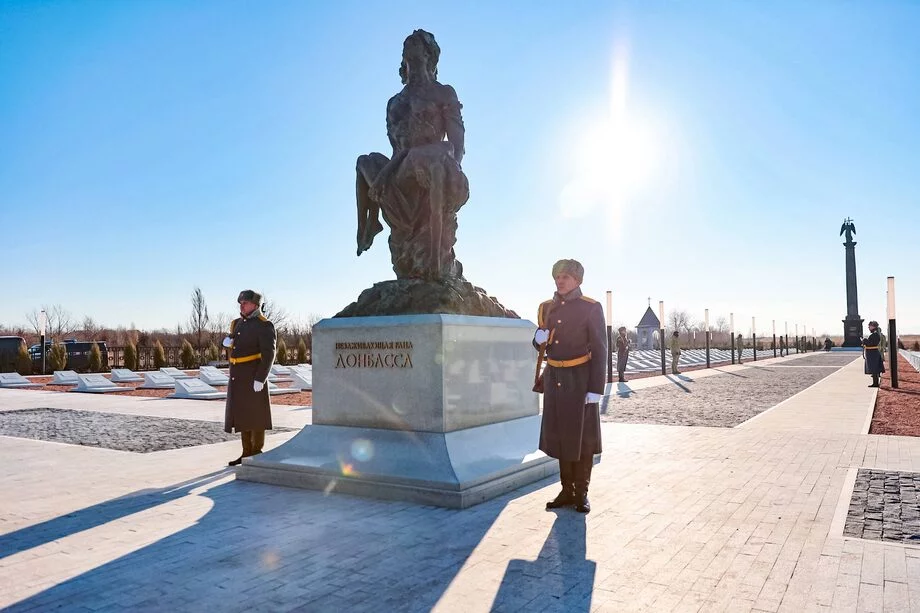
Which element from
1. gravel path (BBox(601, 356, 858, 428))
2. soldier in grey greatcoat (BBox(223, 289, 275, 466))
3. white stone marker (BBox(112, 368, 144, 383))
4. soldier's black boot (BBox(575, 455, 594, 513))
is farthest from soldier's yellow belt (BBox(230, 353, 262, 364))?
white stone marker (BBox(112, 368, 144, 383))

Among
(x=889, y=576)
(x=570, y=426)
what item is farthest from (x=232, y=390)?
(x=889, y=576)

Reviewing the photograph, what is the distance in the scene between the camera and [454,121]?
755 centimetres

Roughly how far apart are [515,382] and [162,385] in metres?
18.6

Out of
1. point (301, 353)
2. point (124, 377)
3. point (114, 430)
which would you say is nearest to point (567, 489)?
point (114, 430)

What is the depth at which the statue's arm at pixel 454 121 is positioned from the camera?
7.53 meters

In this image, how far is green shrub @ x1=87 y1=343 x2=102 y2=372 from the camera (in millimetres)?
30891

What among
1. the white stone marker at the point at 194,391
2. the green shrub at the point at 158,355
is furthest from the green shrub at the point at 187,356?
the white stone marker at the point at 194,391

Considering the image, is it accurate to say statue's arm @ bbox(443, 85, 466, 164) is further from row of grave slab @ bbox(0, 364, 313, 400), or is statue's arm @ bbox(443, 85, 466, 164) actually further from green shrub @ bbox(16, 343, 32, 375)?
green shrub @ bbox(16, 343, 32, 375)

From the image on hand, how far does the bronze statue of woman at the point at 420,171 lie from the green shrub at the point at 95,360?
2879cm

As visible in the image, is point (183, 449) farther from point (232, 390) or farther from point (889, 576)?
point (889, 576)

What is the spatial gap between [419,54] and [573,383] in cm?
473

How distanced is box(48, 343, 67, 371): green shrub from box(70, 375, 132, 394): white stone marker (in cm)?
1010

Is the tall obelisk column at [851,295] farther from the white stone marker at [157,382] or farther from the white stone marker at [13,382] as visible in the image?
the white stone marker at [13,382]

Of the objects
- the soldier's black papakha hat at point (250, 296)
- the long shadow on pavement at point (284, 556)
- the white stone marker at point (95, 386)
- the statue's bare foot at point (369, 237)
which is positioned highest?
the statue's bare foot at point (369, 237)
